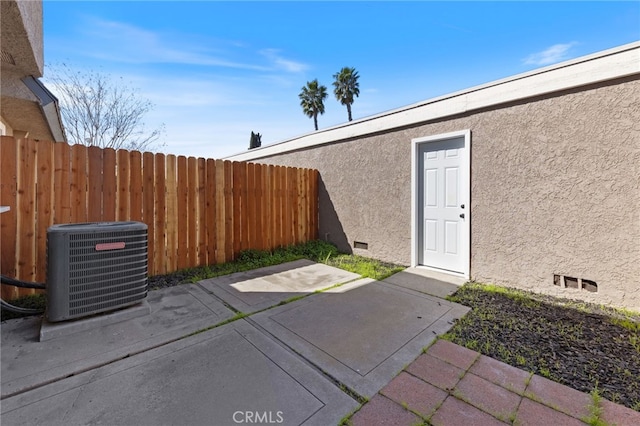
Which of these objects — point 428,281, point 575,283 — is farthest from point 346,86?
point 575,283

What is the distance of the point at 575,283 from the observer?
3.31 metres

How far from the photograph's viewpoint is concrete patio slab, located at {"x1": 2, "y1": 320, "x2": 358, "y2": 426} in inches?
59.7

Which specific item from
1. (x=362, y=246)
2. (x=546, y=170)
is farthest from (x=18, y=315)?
(x=546, y=170)

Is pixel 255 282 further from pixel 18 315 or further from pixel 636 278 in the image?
pixel 636 278

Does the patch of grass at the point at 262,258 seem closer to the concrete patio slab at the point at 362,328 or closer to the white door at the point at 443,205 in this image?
the concrete patio slab at the point at 362,328

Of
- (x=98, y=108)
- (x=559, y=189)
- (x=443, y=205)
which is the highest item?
(x=98, y=108)

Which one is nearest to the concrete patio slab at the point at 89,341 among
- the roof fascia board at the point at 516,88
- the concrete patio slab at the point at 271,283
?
the concrete patio slab at the point at 271,283

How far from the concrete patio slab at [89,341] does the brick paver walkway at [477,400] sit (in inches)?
73.9

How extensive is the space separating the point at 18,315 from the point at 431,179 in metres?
5.76

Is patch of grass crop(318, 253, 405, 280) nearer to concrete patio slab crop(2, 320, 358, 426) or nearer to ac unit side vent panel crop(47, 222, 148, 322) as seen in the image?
concrete patio slab crop(2, 320, 358, 426)

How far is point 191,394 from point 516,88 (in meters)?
4.95

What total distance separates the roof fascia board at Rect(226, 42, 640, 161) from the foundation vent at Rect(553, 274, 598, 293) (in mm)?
2397

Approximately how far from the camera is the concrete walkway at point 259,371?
5.14 ft

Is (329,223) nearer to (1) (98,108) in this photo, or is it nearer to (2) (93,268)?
(2) (93,268)
